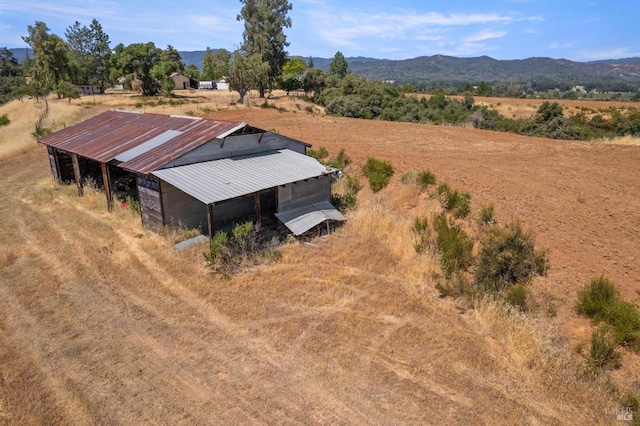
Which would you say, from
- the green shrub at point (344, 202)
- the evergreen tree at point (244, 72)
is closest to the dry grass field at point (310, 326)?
the green shrub at point (344, 202)

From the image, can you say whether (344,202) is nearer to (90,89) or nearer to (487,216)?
(487,216)

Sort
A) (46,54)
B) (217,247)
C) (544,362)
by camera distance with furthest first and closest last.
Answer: (46,54)
(217,247)
(544,362)

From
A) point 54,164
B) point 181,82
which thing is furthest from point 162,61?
point 54,164

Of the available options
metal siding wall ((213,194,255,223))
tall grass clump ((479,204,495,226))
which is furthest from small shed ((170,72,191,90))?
tall grass clump ((479,204,495,226))

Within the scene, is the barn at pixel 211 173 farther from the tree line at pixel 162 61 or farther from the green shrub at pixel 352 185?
the tree line at pixel 162 61

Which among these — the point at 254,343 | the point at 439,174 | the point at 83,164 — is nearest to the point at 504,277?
the point at 254,343

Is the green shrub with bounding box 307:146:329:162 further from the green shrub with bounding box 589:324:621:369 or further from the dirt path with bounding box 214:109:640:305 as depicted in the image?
the green shrub with bounding box 589:324:621:369

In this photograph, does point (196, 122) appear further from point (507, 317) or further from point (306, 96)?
point (306, 96)
